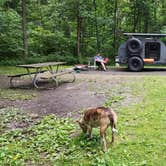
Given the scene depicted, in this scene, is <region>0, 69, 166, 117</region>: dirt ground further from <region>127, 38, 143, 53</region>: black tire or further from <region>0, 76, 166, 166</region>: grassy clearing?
<region>127, 38, 143, 53</region>: black tire

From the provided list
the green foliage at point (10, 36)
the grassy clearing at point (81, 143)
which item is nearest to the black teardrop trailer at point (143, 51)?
the green foliage at point (10, 36)

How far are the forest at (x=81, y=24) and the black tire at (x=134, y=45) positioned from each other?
356 centimetres

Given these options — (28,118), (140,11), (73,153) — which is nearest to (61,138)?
(73,153)

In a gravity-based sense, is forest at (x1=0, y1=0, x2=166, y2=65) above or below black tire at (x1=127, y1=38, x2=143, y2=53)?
above

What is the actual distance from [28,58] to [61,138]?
12.4 meters

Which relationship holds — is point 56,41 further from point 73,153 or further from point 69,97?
point 73,153

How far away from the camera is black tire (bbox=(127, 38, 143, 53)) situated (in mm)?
13922

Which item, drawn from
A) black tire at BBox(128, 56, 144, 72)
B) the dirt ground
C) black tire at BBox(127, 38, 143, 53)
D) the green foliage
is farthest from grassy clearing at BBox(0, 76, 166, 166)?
the green foliage

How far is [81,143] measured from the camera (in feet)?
14.2

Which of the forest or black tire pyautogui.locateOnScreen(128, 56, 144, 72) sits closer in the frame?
black tire pyautogui.locateOnScreen(128, 56, 144, 72)

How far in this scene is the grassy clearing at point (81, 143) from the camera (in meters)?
3.90

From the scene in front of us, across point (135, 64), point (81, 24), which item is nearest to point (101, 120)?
point (135, 64)

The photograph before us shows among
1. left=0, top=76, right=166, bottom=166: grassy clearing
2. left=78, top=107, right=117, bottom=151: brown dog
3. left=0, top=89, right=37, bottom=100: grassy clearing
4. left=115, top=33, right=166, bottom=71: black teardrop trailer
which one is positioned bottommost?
left=0, top=76, right=166, bottom=166: grassy clearing

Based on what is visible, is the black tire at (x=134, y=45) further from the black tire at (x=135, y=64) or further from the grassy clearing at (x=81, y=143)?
the grassy clearing at (x=81, y=143)
